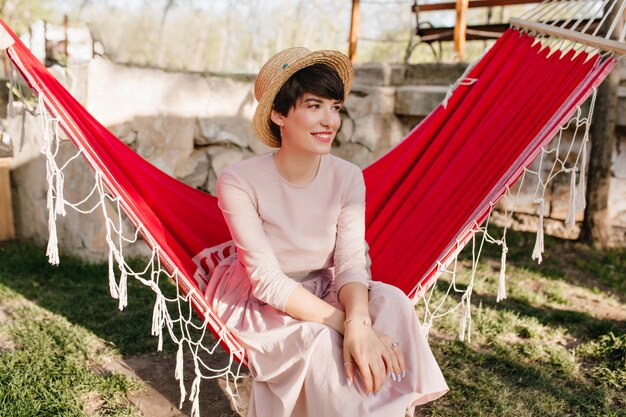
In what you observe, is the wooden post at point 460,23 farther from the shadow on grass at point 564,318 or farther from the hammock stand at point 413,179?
the shadow on grass at point 564,318

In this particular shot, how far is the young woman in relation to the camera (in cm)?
145

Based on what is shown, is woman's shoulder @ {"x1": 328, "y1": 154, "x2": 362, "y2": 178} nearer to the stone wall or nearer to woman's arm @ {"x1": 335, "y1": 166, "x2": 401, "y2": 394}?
woman's arm @ {"x1": 335, "y1": 166, "x2": 401, "y2": 394}

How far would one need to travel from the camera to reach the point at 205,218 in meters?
2.14

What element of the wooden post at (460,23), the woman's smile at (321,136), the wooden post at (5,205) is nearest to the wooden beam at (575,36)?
the woman's smile at (321,136)

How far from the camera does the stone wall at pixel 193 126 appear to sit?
127 inches

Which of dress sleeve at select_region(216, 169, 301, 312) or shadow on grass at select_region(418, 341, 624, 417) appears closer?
dress sleeve at select_region(216, 169, 301, 312)

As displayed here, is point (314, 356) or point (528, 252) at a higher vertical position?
point (314, 356)

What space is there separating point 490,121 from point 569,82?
1.03 feet

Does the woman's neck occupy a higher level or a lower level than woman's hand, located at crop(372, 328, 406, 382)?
higher

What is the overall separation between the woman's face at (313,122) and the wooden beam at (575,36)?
0.84 m

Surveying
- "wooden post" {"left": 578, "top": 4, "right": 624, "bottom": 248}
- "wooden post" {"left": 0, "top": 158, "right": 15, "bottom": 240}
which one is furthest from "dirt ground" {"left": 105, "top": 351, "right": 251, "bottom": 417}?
"wooden post" {"left": 578, "top": 4, "right": 624, "bottom": 248}

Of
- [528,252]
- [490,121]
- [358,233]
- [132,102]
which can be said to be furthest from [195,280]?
[528,252]

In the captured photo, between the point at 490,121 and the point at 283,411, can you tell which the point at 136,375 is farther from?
the point at 490,121

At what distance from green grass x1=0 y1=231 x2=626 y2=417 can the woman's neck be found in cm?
87
